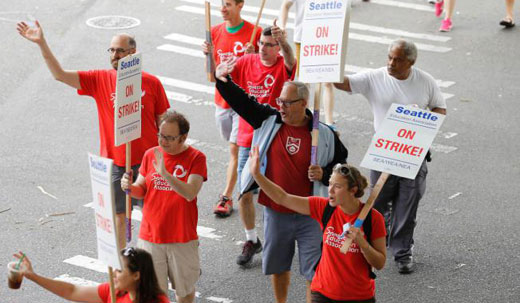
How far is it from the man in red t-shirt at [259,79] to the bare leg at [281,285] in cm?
94

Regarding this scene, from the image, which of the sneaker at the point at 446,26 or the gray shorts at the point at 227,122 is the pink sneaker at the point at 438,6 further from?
the gray shorts at the point at 227,122

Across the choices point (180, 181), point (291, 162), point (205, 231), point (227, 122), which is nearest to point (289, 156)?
point (291, 162)

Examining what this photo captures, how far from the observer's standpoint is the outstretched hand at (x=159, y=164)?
276 inches

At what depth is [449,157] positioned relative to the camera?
1167cm

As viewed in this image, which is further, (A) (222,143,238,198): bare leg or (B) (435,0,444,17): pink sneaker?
(B) (435,0,444,17): pink sneaker

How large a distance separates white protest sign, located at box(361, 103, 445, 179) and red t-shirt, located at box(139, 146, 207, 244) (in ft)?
4.75

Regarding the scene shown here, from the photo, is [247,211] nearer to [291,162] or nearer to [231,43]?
[291,162]

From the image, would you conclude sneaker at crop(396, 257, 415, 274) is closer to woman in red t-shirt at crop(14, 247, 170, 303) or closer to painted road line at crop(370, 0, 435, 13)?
woman in red t-shirt at crop(14, 247, 170, 303)

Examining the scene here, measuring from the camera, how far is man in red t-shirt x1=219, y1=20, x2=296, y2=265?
9.03 meters

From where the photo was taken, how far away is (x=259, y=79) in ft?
30.5

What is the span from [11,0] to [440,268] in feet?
37.0

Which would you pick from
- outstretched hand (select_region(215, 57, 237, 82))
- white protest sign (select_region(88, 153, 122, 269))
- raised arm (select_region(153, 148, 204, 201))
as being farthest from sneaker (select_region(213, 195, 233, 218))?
white protest sign (select_region(88, 153, 122, 269))

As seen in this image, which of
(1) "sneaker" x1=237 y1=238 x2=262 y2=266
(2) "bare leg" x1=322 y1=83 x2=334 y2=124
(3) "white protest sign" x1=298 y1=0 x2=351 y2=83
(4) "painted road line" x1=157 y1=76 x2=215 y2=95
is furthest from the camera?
(4) "painted road line" x1=157 y1=76 x2=215 y2=95

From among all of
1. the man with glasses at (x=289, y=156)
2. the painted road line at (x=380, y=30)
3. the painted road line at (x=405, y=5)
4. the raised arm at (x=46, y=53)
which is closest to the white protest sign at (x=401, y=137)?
the man with glasses at (x=289, y=156)
